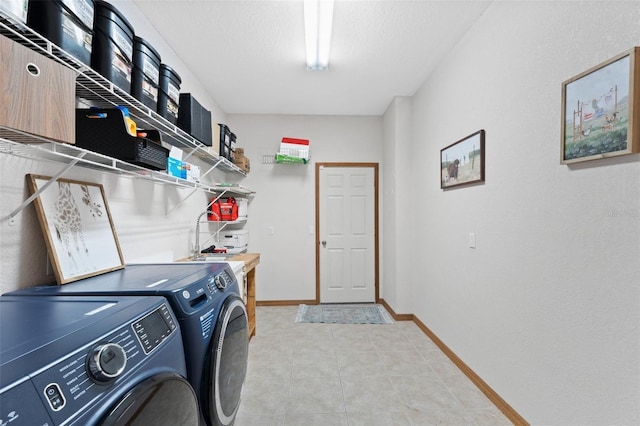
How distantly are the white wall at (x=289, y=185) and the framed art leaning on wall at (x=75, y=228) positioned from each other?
271 centimetres

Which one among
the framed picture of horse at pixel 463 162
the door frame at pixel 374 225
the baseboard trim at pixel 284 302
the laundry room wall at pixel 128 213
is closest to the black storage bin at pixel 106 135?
the laundry room wall at pixel 128 213

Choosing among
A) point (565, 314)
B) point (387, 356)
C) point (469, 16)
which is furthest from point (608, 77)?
point (387, 356)

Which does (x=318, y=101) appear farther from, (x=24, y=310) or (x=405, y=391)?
(x=24, y=310)

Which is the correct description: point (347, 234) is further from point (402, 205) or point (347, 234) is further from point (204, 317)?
point (204, 317)

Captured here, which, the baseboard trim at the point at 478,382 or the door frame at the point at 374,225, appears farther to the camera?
the door frame at the point at 374,225

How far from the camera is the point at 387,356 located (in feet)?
9.14

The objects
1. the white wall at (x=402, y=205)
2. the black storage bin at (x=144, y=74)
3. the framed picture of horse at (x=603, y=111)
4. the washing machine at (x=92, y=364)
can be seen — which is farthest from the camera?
the white wall at (x=402, y=205)

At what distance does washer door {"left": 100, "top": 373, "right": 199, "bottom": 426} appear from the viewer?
2.20ft

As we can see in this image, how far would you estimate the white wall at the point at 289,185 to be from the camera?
4387mm

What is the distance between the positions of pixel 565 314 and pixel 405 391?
4.03 ft

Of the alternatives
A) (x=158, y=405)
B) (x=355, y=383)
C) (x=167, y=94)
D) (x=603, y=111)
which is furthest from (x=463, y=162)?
(x=158, y=405)

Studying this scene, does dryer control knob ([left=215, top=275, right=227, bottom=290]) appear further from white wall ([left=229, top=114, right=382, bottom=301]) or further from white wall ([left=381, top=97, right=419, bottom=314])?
white wall ([left=229, top=114, right=382, bottom=301])

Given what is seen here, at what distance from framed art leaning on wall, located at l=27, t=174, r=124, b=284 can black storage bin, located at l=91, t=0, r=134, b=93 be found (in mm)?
528

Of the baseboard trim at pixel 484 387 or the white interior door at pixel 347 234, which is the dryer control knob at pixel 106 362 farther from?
the white interior door at pixel 347 234
